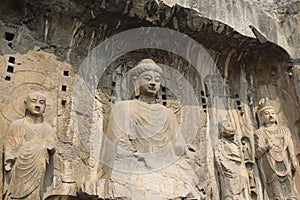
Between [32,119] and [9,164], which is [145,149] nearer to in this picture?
[32,119]

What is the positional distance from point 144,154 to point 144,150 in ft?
0.22

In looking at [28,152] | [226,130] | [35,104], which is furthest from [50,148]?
[226,130]

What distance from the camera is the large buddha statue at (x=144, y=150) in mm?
4531

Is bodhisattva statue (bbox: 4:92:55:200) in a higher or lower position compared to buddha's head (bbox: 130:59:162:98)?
lower

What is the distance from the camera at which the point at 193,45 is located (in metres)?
5.92

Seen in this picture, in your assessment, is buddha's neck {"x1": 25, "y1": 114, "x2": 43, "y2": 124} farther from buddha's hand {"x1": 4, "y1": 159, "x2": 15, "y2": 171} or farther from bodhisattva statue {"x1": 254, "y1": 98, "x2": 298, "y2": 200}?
bodhisattva statue {"x1": 254, "y1": 98, "x2": 298, "y2": 200}

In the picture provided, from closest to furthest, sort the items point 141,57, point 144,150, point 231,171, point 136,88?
point 144,150, point 231,171, point 136,88, point 141,57

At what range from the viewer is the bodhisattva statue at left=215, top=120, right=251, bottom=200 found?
5219 mm

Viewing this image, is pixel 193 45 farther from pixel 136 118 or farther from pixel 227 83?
pixel 136 118

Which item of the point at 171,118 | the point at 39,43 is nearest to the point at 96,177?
the point at 171,118

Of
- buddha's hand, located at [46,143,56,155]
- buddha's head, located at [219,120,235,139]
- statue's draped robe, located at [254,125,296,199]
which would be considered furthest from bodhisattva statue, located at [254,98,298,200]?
buddha's hand, located at [46,143,56,155]

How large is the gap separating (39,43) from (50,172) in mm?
1516

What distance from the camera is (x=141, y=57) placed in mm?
6016

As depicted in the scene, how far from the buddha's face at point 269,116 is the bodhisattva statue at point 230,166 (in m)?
0.44
